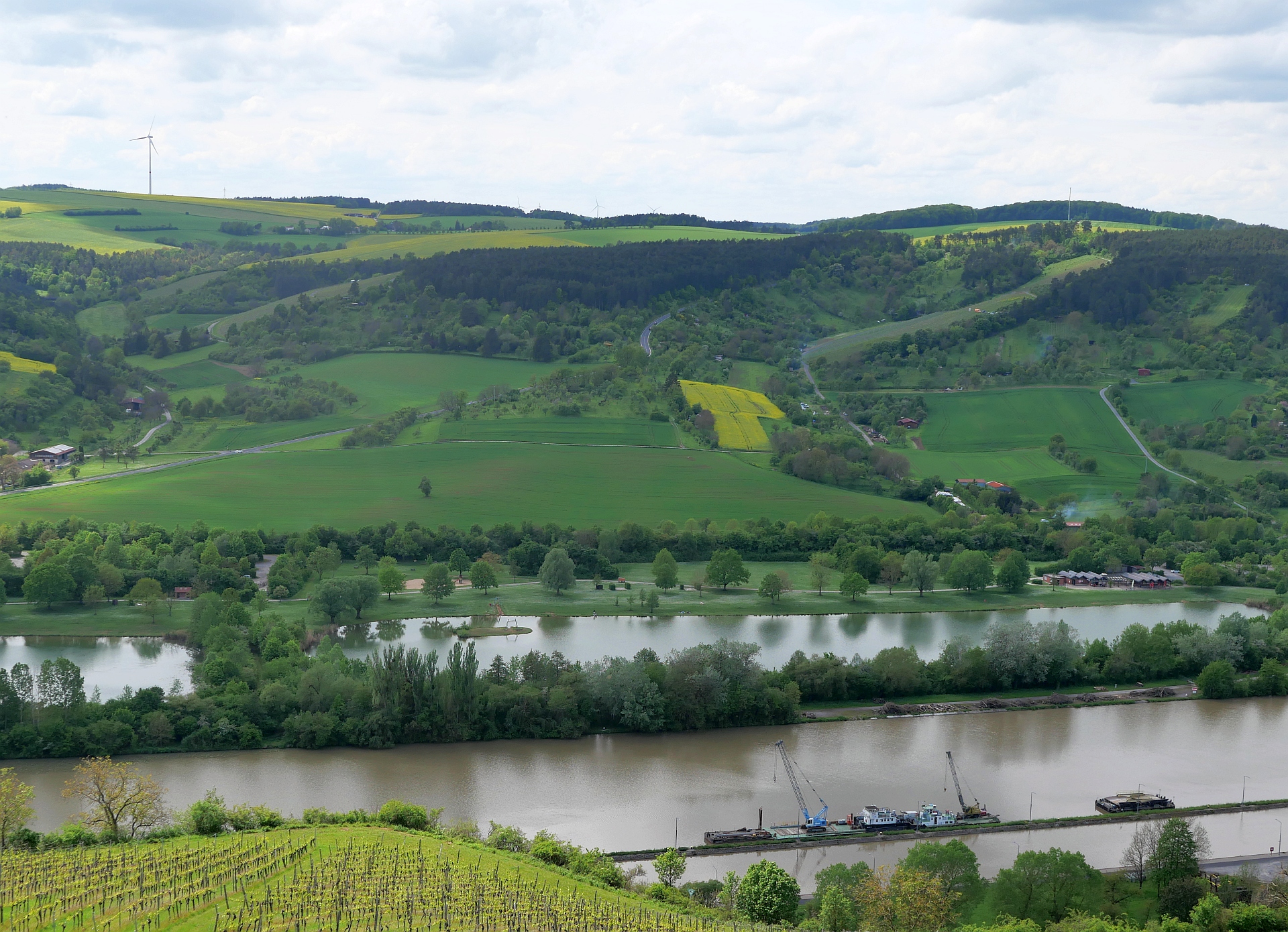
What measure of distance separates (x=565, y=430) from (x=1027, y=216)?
251ft

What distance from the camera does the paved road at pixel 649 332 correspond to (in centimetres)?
7656

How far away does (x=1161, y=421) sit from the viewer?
2685 inches

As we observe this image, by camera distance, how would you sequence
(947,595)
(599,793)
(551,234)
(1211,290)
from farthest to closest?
(551,234)
(1211,290)
(947,595)
(599,793)

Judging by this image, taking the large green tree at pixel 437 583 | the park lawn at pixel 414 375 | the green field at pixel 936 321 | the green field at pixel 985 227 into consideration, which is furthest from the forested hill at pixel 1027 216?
the large green tree at pixel 437 583

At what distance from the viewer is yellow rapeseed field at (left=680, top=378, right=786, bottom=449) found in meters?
64.4

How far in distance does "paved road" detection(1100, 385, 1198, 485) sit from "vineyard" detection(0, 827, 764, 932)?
48127 millimetres

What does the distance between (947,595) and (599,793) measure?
22.1m

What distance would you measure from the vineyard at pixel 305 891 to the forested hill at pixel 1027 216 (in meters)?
106

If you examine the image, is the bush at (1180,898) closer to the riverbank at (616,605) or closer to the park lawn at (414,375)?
the riverbank at (616,605)

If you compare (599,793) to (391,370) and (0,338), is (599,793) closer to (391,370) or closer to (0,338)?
(391,370)

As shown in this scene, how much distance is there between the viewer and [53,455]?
60156 mm

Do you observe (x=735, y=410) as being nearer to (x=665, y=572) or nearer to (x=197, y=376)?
(x=665, y=572)

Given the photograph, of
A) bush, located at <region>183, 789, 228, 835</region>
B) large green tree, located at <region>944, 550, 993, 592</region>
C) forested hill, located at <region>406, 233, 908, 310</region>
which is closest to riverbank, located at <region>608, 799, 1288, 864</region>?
bush, located at <region>183, 789, 228, 835</region>

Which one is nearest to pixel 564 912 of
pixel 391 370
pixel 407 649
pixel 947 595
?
pixel 407 649
